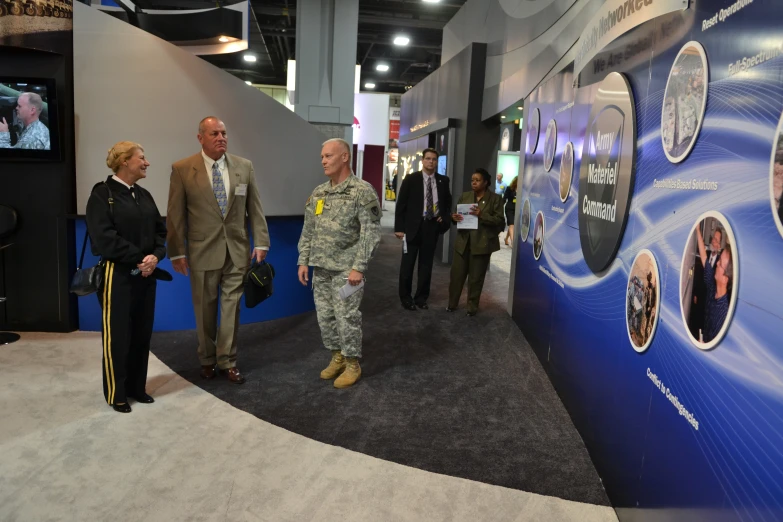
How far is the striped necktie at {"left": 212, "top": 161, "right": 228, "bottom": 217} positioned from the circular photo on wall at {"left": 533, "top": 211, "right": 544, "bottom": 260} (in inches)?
91.7

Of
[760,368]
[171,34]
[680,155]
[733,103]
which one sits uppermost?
[171,34]

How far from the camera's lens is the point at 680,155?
74.4 inches

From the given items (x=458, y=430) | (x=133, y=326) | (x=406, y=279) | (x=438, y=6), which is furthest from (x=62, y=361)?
(x=438, y=6)

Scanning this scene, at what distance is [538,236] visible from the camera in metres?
4.49

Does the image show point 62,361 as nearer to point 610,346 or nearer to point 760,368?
point 610,346

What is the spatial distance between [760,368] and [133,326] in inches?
116

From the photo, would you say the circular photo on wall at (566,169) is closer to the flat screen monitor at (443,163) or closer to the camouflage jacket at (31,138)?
the camouflage jacket at (31,138)

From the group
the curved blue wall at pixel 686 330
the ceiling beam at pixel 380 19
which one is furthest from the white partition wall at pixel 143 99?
the ceiling beam at pixel 380 19

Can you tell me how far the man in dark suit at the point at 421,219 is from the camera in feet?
18.7

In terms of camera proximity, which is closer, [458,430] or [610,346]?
[610,346]

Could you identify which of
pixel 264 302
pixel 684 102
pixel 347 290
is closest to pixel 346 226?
pixel 347 290

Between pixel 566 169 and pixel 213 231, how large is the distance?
228cm

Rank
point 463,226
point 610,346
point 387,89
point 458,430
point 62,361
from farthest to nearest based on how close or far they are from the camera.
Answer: point 387,89 < point 463,226 < point 62,361 < point 458,430 < point 610,346

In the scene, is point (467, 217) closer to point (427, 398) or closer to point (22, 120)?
point (427, 398)
